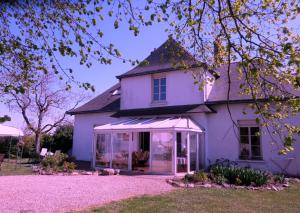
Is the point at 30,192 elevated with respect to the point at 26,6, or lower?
lower

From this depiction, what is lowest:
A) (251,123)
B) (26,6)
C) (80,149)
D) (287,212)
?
(287,212)

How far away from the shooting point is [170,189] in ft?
38.5

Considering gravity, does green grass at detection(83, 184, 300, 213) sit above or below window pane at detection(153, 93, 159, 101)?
below

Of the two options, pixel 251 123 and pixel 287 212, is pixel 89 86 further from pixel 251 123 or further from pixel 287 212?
pixel 251 123

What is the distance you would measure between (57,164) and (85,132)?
21.0ft

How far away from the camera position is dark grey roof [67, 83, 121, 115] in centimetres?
2316

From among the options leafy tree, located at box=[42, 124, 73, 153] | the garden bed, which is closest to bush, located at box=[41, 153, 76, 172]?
the garden bed

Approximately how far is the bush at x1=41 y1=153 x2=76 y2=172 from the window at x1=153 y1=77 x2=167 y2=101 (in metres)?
7.07

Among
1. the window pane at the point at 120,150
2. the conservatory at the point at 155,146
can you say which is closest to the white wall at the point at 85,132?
the conservatory at the point at 155,146

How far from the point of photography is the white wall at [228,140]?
658 inches

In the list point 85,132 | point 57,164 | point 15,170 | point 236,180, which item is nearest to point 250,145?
point 236,180

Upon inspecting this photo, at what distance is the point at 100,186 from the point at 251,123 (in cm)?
964

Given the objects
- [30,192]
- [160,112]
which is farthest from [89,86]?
[160,112]

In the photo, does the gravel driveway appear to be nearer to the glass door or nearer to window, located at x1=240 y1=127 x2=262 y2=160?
the glass door
